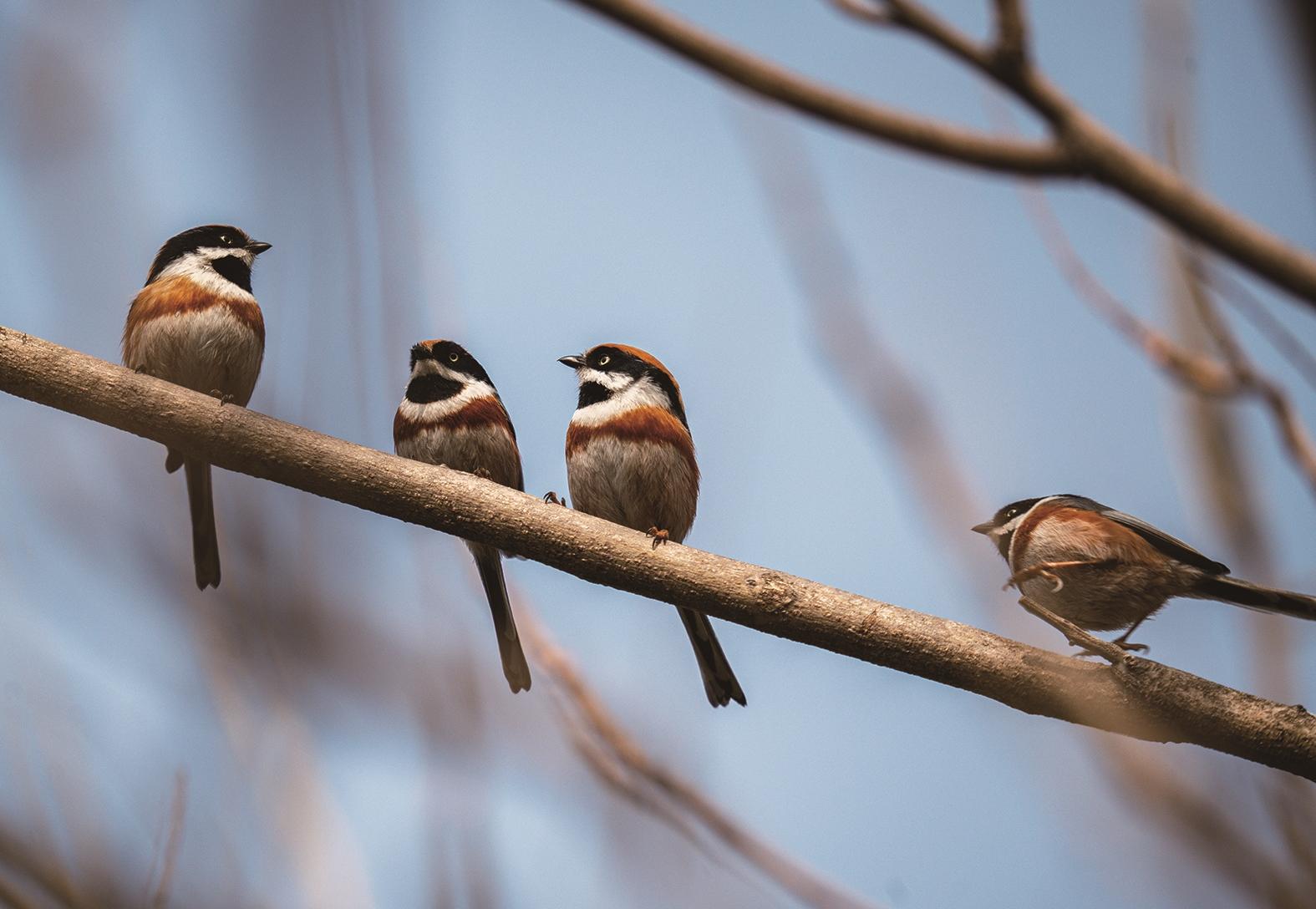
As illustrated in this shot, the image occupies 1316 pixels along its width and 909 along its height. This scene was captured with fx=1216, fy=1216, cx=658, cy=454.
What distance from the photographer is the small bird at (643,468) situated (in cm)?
601

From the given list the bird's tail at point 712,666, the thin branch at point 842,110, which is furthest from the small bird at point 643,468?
the thin branch at point 842,110

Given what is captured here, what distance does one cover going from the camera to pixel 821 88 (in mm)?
1917

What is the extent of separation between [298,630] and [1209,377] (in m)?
2.28

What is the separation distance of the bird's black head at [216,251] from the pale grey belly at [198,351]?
0.50 meters

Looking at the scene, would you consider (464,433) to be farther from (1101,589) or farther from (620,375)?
(1101,589)

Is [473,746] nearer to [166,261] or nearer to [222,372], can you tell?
[222,372]

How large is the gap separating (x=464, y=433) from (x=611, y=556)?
2.27 meters

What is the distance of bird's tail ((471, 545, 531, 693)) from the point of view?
562 cm

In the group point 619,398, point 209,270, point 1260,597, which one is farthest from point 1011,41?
point 209,270

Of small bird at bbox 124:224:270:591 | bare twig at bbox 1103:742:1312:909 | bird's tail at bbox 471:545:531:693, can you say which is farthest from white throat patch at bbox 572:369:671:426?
bare twig at bbox 1103:742:1312:909

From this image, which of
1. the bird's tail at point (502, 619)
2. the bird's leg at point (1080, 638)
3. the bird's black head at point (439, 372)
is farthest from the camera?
the bird's black head at point (439, 372)

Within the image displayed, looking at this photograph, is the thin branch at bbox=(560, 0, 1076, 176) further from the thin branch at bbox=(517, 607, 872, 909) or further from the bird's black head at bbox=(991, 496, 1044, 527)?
the bird's black head at bbox=(991, 496, 1044, 527)

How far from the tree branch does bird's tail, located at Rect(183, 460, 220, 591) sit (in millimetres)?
866

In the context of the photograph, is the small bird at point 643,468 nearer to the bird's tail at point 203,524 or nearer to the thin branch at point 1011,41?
the bird's tail at point 203,524
